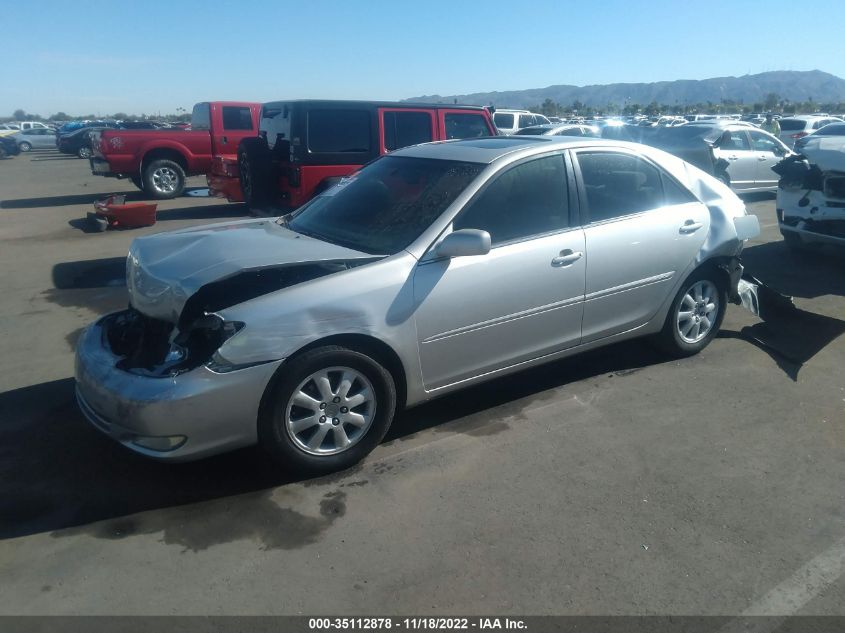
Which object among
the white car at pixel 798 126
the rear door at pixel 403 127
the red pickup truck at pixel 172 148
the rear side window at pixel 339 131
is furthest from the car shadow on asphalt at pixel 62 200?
the white car at pixel 798 126

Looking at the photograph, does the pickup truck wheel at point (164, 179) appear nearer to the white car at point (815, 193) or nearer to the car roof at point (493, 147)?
the car roof at point (493, 147)

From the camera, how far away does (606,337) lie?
4816mm

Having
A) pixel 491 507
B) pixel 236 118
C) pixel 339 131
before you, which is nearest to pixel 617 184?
pixel 491 507

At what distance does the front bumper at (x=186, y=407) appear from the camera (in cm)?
328

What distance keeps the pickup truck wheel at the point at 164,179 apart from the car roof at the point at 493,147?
36.4ft

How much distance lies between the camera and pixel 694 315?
209 inches

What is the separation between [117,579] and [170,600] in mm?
302

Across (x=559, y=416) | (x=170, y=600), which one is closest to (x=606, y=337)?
(x=559, y=416)

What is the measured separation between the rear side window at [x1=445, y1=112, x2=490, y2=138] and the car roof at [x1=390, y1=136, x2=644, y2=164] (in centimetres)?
517

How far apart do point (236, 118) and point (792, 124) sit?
2151cm

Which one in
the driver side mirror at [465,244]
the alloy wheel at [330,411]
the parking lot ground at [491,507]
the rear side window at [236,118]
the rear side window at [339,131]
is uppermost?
the rear side window at [236,118]

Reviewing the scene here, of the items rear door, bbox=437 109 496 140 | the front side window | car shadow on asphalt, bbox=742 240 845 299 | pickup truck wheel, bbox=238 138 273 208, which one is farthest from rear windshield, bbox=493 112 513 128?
the front side window

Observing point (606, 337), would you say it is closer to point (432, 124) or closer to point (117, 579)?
point (117, 579)

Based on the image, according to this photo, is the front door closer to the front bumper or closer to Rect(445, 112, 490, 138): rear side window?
the front bumper
